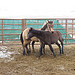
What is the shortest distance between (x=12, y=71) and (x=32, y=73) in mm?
674

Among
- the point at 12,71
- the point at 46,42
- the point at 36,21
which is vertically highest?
the point at 36,21

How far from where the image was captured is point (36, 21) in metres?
8.80

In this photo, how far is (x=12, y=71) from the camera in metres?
3.80

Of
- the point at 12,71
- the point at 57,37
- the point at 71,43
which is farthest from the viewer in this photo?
the point at 71,43

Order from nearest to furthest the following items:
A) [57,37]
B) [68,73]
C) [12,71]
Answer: [68,73] → [12,71] → [57,37]

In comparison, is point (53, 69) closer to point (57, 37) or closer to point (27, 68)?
point (27, 68)

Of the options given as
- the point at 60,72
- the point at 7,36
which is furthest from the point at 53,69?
the point at 7,36

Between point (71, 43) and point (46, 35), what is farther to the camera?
point (71, 43)

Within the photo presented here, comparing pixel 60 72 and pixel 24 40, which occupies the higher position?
pixel 24 40

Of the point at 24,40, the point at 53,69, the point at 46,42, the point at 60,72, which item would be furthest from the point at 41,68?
the point at 24,40

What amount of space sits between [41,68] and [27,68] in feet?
1.55

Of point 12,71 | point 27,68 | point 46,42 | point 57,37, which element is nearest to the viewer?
point 12,71

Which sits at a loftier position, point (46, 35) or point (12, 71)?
point (46, 35)

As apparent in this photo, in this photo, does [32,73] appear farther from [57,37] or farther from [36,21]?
[36,21]
